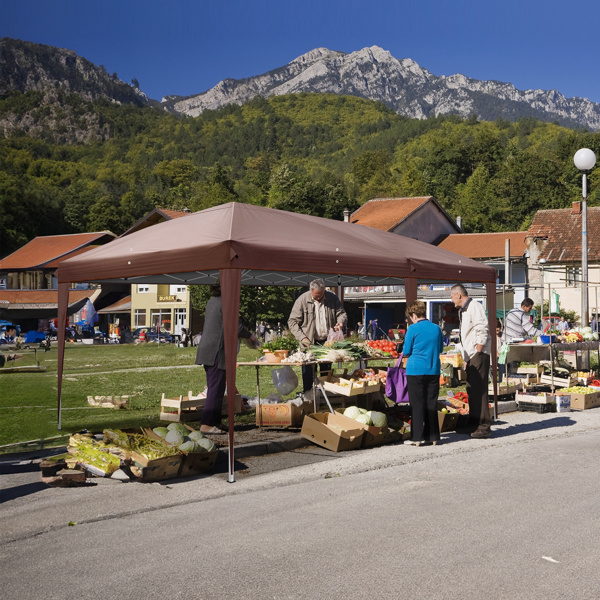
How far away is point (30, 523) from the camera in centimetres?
662

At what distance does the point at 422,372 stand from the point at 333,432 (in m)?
1.46

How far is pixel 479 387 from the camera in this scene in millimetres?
11438

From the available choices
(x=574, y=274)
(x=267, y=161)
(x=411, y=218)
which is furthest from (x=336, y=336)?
(x=267, y=161)

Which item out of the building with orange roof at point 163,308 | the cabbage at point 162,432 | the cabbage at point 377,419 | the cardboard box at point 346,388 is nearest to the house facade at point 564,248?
the building with orange roof at point 163,308

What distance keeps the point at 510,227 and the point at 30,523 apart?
76.5 m

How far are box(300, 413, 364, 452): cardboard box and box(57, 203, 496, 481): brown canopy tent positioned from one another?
2.03 metres

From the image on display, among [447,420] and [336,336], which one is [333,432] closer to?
[336,336]

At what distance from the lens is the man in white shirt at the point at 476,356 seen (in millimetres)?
11406

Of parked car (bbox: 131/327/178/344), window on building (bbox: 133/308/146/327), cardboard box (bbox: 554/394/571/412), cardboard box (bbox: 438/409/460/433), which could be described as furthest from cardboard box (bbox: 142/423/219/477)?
window on building (bbox: 133/308/146/327)

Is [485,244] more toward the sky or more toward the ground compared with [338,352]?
more toward the sky

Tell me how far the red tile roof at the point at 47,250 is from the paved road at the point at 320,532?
7408 centimetres

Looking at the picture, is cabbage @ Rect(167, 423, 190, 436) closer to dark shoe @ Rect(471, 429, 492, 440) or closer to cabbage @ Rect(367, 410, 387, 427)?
cabbage @ Rect(367, 410, 387, 427)

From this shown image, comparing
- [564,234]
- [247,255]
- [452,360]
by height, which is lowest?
[452,360]

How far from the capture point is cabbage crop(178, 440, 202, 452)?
8.62 meters
